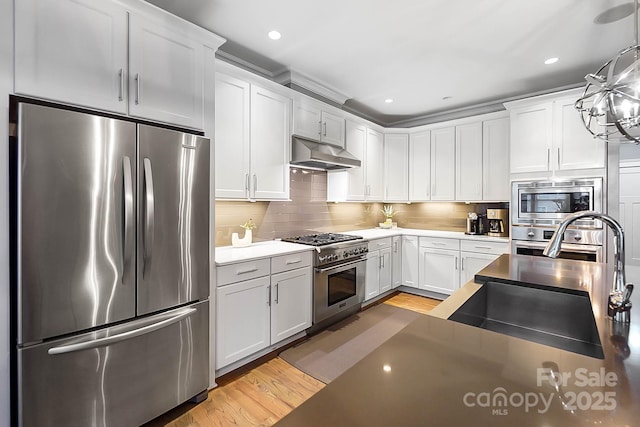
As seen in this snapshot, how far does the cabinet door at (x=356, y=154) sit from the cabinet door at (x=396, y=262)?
82 centimetres

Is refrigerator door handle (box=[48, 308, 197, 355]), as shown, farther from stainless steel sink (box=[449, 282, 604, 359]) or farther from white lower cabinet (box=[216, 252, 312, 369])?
stainless steel sink (box=[449, 282, 604, 359])

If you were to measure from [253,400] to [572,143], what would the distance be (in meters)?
3.92

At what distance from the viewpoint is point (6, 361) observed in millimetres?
1394

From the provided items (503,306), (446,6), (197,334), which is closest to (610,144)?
(446,6)

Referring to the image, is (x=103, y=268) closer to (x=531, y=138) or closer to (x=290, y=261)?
(x=290, y=261)

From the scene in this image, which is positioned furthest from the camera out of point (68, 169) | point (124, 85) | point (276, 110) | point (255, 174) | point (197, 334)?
point (276, 110)

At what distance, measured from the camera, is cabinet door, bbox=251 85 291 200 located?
2787 millimetres

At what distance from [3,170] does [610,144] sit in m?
4.71

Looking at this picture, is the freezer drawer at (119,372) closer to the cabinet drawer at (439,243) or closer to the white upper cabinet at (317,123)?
the white upper cabinet at (317,123)

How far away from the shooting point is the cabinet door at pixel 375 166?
432cm

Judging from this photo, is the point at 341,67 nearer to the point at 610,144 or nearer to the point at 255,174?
the point at 255,174

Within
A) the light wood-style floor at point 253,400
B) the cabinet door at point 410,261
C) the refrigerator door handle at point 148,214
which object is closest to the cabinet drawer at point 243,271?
the refrigerator door handle at point 148,214

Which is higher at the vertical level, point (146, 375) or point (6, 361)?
point (6, 361)

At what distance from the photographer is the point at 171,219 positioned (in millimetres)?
1863
